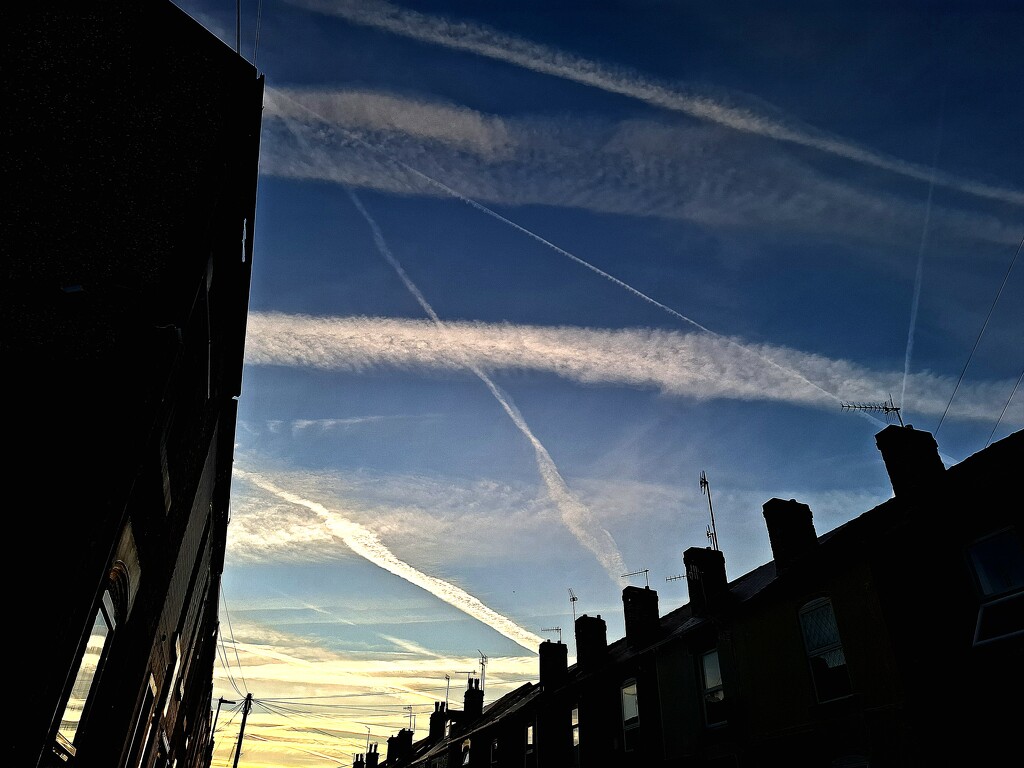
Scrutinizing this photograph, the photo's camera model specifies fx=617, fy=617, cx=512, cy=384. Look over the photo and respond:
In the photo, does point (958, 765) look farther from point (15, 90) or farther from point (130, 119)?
point (15, 90)

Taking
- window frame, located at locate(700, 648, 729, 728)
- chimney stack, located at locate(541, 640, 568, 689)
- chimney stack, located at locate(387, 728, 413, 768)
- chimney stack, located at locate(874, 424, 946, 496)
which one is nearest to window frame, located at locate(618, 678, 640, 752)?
window frame, located at locate(700, 648, 729, 728)

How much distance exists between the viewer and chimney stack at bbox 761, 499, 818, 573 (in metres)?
14.8

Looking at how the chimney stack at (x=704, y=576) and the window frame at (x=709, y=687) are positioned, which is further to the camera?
Result: the chimney stack at (x=704, y=576)

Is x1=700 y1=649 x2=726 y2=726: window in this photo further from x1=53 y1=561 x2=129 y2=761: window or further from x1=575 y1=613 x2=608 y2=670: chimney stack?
x1=53 y1=561 x2=129 y2=761: window

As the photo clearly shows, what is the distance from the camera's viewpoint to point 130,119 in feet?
34.3

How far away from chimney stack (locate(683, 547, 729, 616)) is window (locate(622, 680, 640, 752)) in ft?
9.85

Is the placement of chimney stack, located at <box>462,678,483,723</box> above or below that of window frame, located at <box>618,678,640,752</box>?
above

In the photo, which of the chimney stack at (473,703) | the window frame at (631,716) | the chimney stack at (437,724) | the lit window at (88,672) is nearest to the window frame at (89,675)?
the lit window at (88,672)

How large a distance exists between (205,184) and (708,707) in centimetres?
1563

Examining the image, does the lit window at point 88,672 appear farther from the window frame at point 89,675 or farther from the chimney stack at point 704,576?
the chimney stack at point 704,576

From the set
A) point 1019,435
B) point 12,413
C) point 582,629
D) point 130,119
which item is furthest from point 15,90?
point 582,629

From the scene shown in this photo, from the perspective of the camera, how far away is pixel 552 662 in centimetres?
2478

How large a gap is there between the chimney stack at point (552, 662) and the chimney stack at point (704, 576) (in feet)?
29.6

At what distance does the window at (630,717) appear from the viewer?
17.1m
